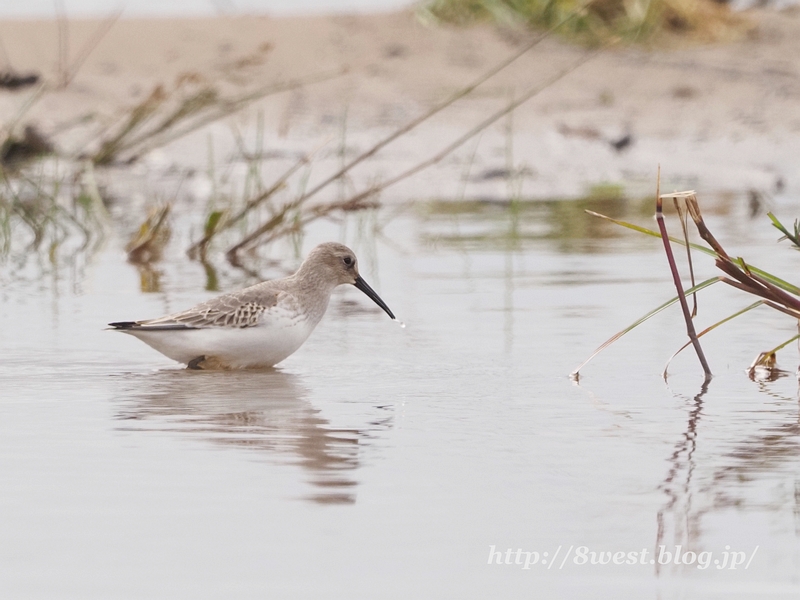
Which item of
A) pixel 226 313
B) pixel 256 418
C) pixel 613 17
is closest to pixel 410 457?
pixel 256 418

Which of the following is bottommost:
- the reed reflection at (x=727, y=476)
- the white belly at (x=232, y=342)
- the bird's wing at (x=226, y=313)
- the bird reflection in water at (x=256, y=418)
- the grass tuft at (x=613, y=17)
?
the reed reflection at (x=727, y=476)

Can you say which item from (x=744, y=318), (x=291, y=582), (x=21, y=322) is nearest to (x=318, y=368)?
(x=21, y=322)

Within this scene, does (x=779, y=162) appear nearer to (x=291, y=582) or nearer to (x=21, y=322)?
(x=21, y=322)

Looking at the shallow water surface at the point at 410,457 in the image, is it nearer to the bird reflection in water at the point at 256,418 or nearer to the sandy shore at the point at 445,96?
the bird reflection in water at the point at 256,418

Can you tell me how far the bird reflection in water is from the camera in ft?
14.3

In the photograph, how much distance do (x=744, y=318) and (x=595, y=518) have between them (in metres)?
3.84

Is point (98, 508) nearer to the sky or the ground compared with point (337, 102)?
nearer to the ground

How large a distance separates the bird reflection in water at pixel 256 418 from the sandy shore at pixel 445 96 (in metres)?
8.12

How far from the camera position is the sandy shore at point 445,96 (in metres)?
15.3

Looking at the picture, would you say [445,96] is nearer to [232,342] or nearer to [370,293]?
[370,293]

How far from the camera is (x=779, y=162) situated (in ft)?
53.1

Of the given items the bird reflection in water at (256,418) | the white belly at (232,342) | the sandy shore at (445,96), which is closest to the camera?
the bird reflection in water at (256,418)

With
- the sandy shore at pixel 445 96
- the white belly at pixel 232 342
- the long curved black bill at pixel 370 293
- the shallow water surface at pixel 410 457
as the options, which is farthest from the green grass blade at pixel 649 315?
the sandy shore at pixel 445 96

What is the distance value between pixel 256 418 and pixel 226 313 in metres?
1.30
